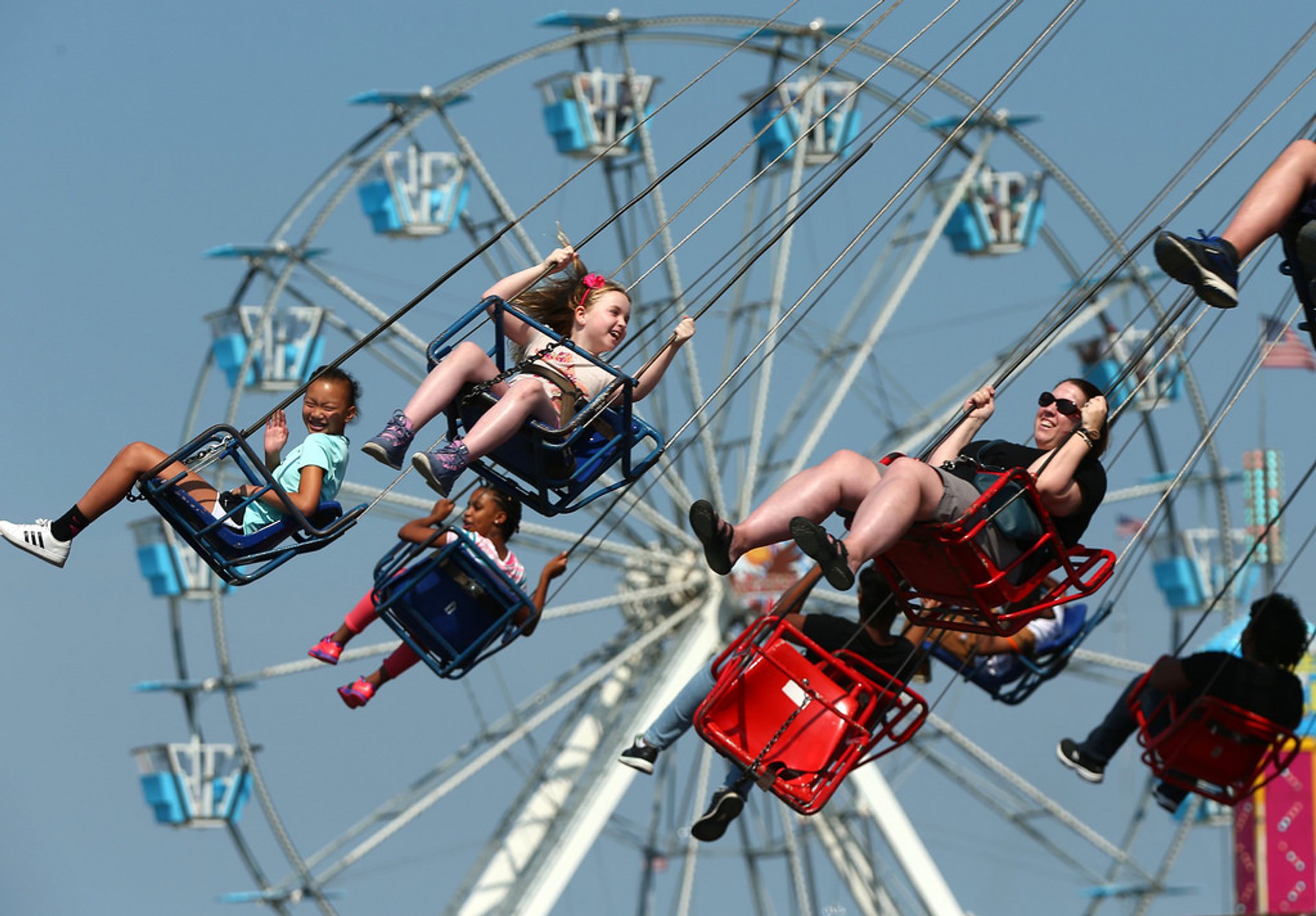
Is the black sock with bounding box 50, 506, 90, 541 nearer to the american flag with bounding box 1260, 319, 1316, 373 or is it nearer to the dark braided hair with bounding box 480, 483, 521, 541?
the dark braided hair with bounding box 480, 483, 521, 541

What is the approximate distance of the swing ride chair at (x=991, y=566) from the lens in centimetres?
1022

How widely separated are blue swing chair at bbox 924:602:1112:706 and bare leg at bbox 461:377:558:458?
14.2 feet

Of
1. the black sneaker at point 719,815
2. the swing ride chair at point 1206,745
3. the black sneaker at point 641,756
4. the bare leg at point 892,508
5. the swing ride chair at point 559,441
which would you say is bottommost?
the swing ride chair at point 1206,745

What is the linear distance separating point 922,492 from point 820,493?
1.06 feet

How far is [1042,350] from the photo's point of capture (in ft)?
38.8

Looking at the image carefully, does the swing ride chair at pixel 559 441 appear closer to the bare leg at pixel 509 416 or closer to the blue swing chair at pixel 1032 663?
the bare leg at pixel 509 416

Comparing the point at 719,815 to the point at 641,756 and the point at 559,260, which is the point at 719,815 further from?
the point at 559,260

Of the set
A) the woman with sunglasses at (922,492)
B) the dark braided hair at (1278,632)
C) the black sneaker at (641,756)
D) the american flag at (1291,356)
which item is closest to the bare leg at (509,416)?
the woman with sunglasses at (922,492)

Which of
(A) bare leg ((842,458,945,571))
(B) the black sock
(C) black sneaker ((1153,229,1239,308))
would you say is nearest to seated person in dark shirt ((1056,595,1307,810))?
(A) bare leg ((842,458,945,571))

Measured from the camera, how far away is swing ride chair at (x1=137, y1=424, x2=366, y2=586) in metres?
10.2

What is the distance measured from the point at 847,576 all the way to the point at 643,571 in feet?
37.2

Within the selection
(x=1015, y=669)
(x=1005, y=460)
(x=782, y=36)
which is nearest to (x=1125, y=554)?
(x=1005, y=460)

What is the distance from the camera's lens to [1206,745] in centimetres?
1289

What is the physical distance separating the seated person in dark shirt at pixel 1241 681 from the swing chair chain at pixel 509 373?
11.1 feet
